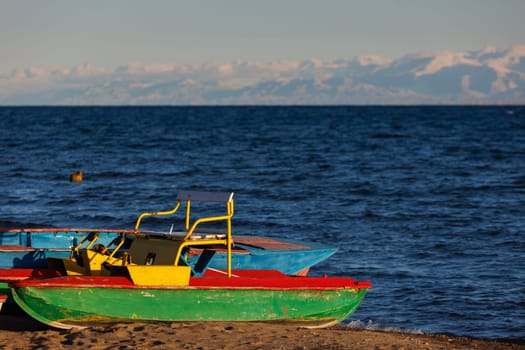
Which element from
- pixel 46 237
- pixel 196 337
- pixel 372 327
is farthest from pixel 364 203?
pixel 196 337

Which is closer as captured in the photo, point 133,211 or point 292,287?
point 292,287

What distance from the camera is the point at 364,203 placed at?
31812mm

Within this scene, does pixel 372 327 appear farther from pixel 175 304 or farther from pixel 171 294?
pixel 171 294

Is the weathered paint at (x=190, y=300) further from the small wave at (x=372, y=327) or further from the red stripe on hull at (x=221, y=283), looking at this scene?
the small wave at (x=372, y=327)

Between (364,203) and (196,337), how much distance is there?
67.6ft

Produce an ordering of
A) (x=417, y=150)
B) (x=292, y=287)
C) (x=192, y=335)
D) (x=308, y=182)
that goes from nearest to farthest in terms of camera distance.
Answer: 1. (x=192, y=335)
2. (x=292, y=287)
3. (x=308, y=182)
4. (x=417, y=150)

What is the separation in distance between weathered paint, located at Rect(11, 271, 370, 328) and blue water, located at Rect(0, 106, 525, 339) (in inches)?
76.9

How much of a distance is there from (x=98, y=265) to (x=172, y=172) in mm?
30791

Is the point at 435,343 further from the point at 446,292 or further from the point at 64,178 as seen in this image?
the point at 64,178

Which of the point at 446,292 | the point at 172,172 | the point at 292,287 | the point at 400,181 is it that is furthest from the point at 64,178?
the point at 292,287

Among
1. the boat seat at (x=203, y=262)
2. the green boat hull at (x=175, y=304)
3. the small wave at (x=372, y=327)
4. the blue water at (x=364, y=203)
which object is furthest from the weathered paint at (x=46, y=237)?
the blue water at (x=364, y=203)

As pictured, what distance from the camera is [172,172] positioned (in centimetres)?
4384

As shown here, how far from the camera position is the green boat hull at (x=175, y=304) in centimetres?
1188

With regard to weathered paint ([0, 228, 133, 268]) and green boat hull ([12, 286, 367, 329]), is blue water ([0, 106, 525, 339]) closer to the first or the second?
green boat hull ([12, 286, 367, 329])
